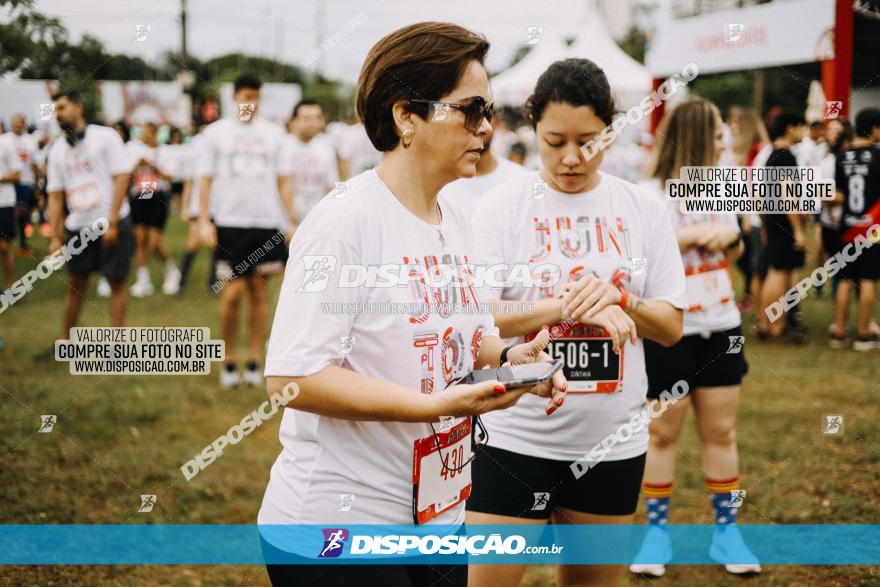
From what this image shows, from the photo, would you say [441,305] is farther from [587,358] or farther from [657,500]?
[657,500]

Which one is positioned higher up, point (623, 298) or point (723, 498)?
point (623, 298)

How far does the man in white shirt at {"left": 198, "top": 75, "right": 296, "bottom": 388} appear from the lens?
21.7 ft

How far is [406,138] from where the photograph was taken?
5.97 ft

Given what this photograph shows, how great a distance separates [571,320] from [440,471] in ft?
2.44

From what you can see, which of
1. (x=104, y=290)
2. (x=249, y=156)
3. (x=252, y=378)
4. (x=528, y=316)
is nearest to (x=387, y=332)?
(x=528, y=316)

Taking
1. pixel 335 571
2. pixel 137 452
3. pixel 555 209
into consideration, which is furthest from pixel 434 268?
pixel 137 452

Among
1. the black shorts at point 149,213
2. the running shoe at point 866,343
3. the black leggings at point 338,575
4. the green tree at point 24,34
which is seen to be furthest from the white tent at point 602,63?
the black leggings at point 338,575

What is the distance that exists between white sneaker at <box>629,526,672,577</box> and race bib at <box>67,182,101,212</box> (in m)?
5.46

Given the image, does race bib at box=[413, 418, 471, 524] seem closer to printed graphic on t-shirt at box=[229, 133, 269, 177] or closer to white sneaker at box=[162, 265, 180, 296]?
printed graphic on t-shirt at box=[229, 133, 269, 177]

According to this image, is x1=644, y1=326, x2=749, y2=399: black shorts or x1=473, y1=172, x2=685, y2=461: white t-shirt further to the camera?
x1=644, y1=326, x2=749, y2=399: black shorts

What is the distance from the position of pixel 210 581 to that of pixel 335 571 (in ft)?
7.23

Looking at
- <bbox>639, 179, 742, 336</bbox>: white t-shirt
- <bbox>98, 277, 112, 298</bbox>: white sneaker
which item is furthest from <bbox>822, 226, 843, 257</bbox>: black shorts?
<bbox>98, 277, 112, 298</bbox>: white sneaker

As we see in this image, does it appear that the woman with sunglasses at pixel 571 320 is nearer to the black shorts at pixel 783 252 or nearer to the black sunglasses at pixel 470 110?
the black sunglasses at pixel 470 110

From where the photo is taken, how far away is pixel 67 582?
11.8 ft
